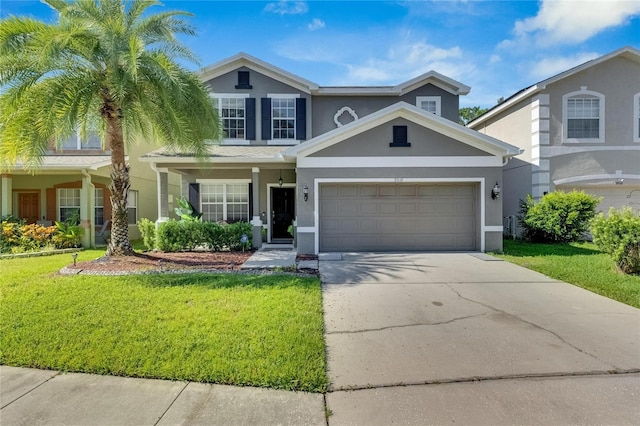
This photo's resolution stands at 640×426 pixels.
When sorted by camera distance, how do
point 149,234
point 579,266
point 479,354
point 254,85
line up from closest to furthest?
point 479,354 → point 579,266 → point 149,234 → point 254,85

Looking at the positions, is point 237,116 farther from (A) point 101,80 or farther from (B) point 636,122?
(B) point 636,122

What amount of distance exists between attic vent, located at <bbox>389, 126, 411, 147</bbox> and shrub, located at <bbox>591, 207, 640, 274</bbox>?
5506 mm

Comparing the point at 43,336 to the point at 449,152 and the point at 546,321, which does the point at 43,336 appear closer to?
the point at 546,321

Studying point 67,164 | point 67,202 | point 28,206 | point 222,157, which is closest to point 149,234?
point 222,157

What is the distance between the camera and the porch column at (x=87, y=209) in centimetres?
1237

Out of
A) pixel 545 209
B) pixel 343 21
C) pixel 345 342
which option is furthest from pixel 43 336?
pixel 545 209

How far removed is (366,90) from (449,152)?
17.2 feet

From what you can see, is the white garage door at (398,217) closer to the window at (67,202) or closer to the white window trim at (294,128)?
the white window trim at (294,128)

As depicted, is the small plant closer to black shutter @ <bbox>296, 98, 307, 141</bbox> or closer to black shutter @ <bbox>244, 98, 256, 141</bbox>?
black shutter @ <bbox>244, 98, 256, 141</bbox>

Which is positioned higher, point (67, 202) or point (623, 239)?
point (67, 202)

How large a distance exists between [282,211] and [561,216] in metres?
10.6

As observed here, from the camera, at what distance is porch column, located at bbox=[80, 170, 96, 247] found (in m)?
12.4

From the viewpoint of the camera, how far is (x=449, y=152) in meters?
10.4

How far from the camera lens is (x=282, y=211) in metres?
13.2
